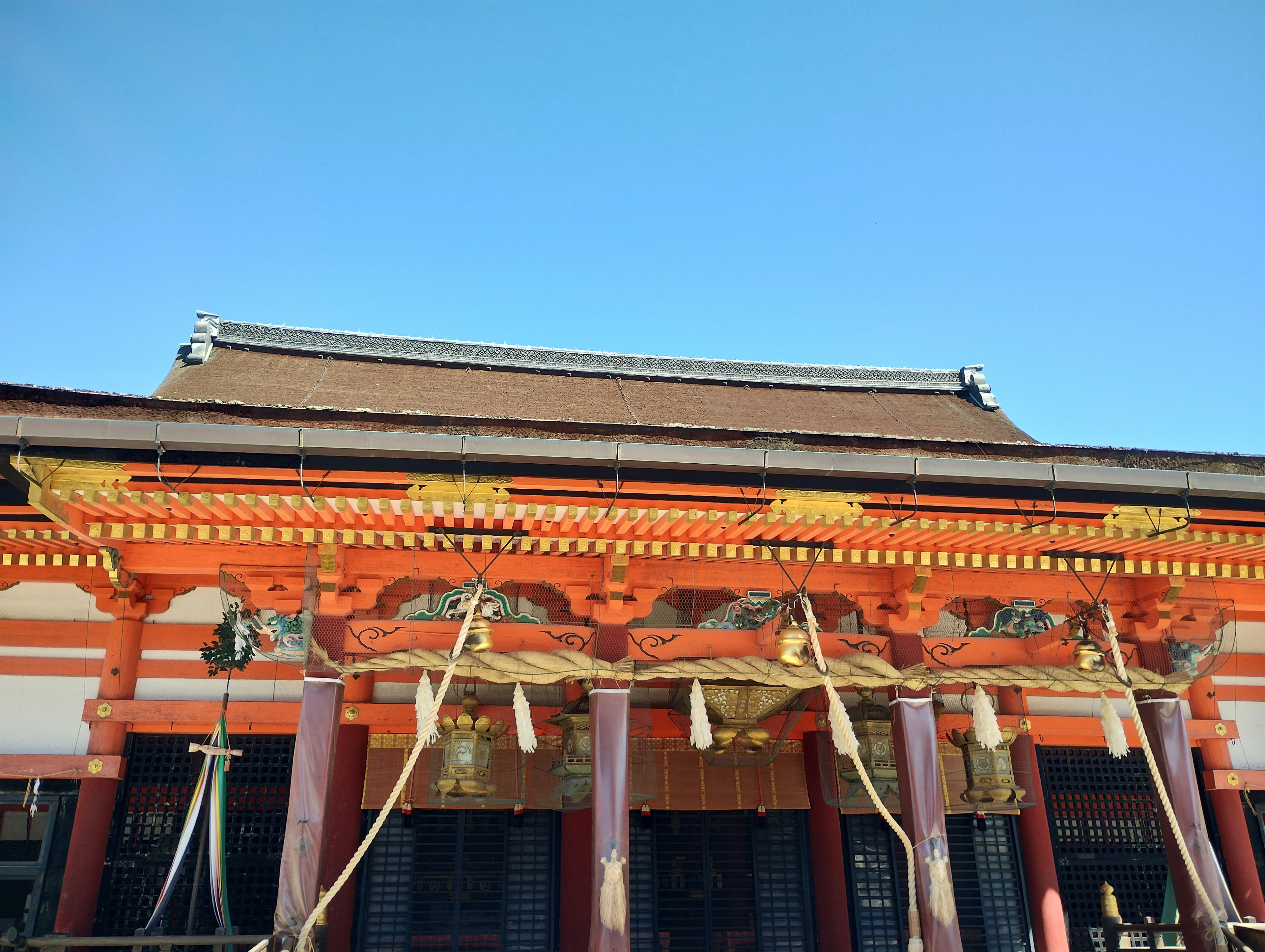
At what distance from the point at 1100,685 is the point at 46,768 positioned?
8.83 metres

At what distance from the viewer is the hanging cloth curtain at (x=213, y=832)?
6.83 meters

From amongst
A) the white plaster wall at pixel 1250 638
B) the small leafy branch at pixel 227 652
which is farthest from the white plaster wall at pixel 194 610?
the white plaster wall at pixel 1250 638

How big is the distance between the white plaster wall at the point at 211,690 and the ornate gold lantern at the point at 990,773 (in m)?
6.14

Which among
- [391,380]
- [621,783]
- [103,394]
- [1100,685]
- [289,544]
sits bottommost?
[621,783]

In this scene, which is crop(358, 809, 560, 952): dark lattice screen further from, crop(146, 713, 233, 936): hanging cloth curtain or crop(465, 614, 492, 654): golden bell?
crop(465, 614, 492, 654): golden bell

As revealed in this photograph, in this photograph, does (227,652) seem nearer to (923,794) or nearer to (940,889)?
(923,794)

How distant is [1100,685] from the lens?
7336mm

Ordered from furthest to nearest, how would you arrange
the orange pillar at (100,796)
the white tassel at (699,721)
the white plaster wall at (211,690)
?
the white plaster wall at (211,690)
the orange pillar at (100,796)
the white tassel at (699,721)

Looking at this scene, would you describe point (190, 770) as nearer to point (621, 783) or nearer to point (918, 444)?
point (621, 783)

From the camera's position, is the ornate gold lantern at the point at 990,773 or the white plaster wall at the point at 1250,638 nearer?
the ornate gold lantern at the point at 990,773

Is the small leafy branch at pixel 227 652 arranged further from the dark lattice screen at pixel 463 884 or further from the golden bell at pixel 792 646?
the golden bell at pixel 792 646

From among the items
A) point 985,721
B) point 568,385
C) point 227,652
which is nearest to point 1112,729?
point 985,721

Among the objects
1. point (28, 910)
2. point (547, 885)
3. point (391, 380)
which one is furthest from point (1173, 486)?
point (28, 910)

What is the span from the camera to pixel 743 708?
8.02 metres
